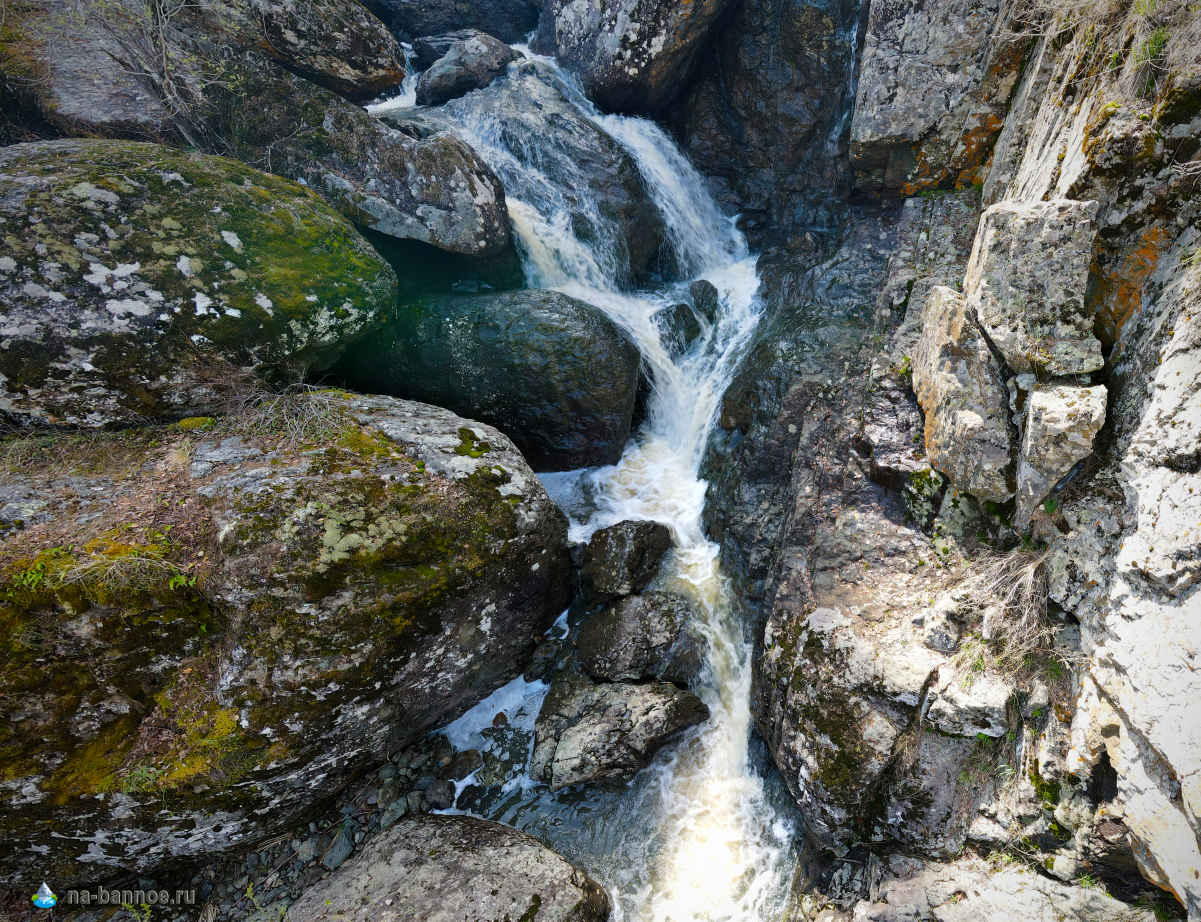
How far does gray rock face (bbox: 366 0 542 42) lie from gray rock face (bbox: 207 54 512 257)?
5.62m

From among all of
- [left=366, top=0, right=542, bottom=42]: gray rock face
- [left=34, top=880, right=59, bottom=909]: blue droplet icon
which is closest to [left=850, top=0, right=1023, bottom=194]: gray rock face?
[left=366, top=0, right=542, bottom=42]: gray rock face

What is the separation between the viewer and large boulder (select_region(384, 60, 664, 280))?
9.14 metres

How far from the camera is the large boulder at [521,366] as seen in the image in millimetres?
7500

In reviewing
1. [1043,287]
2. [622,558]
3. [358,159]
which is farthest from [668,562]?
[358,159]

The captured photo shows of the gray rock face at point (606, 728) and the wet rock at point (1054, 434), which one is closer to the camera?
the wet rock at point (1054, 434)

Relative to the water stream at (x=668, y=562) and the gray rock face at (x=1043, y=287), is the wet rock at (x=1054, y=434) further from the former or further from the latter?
the water stream at (x=668, y=562)

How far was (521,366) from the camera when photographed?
300 inches

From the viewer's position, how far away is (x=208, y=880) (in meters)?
5.15

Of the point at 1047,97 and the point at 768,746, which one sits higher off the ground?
the point at 1047,97

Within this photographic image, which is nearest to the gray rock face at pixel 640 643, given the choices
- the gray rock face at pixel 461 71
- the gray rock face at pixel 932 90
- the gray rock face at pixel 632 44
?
the gray rock face at pixel 932 90

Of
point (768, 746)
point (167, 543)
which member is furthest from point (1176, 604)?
point (167, 543)

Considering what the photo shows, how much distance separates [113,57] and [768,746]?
1092cm

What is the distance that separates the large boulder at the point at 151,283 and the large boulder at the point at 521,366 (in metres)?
1.15

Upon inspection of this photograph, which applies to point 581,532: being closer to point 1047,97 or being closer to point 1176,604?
point 1176,604
